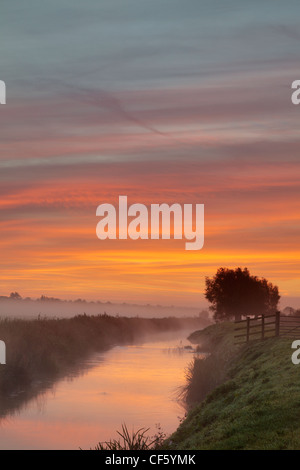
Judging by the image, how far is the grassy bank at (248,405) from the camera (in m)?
20.0

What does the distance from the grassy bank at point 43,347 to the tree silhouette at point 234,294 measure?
2355 centimetres

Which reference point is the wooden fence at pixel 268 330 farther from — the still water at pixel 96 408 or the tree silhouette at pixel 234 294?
the tree silhouette at pixel 234 294

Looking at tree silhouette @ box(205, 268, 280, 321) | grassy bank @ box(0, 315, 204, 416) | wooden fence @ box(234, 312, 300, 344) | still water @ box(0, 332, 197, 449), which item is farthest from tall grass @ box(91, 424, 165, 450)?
tree silhouette @ box(205, 268, 280, 321)

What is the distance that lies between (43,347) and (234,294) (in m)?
60.6

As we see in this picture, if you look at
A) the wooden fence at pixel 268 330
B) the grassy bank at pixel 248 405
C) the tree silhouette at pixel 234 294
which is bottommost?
the grassy bank at pixel 248 405

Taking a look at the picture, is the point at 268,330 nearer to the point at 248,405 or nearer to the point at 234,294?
the point at 248,405

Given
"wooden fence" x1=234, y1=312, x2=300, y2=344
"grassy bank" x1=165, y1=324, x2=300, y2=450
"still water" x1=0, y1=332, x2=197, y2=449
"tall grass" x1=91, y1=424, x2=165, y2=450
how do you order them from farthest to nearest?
1. "wooden fence" x1=234, y1=312, x2=300, y2=344
2. "still water" x1=0, y1=332, x2=197, y2=449
3. "tall grass" x1=91, y1=424, x2=165, y2=450
4. "grassy bank" x1=165, y1=324, x2=300, y2=450

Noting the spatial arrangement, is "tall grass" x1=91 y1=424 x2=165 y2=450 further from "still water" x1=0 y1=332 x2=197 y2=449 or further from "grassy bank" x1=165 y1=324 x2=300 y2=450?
"still water" x1=0 y1=332 x2=197 y2=449

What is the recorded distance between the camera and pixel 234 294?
108 meters

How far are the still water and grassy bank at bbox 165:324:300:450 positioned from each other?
9.76 ft

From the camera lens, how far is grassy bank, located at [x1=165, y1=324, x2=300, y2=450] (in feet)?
65.7

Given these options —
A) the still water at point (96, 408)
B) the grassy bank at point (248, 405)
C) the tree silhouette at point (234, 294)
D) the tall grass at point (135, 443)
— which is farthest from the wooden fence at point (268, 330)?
the tree silhouette at point (234, 294)

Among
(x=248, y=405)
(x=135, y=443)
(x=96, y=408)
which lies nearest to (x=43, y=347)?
(x=96, y=408)

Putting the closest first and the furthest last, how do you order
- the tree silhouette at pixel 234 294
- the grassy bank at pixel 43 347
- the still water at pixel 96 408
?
the still water at pixel 96 408 < the grassy bank at pixel 43 347 < the tree silhouette at pixel 234 294
